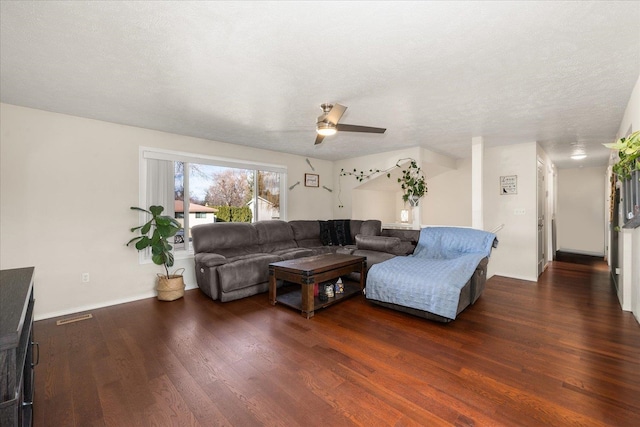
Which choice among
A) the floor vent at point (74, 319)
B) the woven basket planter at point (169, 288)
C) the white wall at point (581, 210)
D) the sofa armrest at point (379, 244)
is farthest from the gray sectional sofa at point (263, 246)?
the white wall at point (581, 210)

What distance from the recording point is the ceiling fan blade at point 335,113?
2657mm

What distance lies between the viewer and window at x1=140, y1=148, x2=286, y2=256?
396 centimetres

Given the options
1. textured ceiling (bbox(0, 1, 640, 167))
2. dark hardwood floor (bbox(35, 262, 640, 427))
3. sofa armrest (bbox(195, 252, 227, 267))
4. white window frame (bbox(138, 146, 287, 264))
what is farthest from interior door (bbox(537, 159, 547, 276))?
sofa armrest (bbox(195, 252, 227, 267))

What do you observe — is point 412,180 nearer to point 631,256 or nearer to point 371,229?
point 371,229

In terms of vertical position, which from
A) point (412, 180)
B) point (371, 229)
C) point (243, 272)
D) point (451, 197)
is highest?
point (412, 180)

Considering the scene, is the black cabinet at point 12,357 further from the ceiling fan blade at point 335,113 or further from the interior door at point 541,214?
the interior door at point 541,214

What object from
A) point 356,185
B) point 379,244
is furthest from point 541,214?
point 356,185

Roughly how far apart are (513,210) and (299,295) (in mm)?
3888

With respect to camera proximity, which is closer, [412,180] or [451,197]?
[412,180]

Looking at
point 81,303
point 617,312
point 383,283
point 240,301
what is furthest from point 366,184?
point 81,303

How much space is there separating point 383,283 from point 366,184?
327cm

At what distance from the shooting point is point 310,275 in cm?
311

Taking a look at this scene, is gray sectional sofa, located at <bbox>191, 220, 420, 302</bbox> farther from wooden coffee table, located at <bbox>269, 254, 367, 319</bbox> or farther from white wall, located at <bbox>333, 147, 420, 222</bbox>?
white wall, located at <bbox>333, 147, 420, 222</bbox>

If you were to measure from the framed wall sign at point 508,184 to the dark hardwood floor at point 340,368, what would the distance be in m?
2.08
